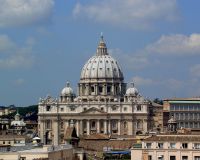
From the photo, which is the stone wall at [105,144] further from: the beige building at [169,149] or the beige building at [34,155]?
the beige building at [34,155]

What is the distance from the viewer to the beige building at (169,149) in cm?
4928

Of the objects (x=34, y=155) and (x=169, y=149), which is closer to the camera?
(x=34, y=155)

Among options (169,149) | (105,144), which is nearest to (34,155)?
(169,149)

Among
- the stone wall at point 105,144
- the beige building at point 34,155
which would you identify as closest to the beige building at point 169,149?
the beige building at point 34,155

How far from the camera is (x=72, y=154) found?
57500 mm

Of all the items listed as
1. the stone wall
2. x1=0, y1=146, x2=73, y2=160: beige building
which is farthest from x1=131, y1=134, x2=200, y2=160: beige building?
the stone wall

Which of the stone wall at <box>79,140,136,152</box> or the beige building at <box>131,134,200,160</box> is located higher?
the stone wall at <box>79,140,136,152</box>

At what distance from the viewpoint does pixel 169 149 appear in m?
49.8

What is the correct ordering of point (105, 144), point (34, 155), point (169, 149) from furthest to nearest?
point (105, 144), point (169, 149), point (34, 155)

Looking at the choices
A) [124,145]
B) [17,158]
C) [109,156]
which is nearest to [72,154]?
[17,158]

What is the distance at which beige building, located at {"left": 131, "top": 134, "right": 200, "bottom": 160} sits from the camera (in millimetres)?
49281

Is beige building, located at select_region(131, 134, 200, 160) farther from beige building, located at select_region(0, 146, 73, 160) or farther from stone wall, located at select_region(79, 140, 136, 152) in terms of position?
stone wall, located at select_region(79, 140, 136, 152)

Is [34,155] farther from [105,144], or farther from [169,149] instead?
[105,144]

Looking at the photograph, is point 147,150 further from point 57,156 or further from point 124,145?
point 124,145
